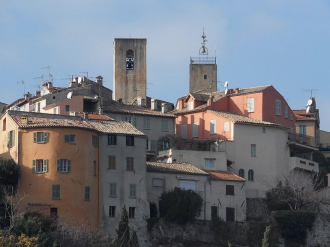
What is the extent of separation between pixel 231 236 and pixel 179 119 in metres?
19.6

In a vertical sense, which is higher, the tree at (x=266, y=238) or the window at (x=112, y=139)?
the window at (x=112, y=139)

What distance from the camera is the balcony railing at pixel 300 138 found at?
348 ft

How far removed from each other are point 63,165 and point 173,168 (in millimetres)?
11070

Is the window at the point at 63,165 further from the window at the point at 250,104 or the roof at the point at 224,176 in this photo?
the window at the point at 250,104

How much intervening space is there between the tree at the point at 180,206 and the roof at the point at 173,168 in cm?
193

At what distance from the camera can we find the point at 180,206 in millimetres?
87938

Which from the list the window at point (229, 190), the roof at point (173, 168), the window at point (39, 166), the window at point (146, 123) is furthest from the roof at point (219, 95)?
the window at point (39, 166)

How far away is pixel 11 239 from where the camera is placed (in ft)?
221

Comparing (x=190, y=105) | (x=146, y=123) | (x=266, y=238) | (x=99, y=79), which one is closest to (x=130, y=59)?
(x=99, y=79)

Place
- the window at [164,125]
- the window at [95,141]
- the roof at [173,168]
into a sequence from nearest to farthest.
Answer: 1. the window at [95,141]
2. the roof at [173,168]
3. the window at [164,125]

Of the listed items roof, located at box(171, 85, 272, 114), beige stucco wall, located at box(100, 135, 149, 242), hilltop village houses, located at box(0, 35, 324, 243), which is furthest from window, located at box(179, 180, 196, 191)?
roof, located at box(171, 85, 272, 114)

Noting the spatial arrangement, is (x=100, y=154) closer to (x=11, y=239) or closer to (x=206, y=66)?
(x=11, y=239)

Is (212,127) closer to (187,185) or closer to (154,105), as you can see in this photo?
(154,105)

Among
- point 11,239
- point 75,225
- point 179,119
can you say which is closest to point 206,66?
point 179,119
